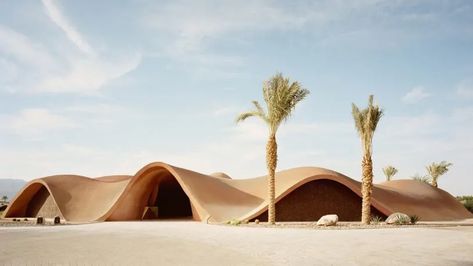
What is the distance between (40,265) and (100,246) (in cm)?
383

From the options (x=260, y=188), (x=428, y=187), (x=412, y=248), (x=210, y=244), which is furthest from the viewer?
(x=428, y=187)

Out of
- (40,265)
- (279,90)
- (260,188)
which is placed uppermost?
(279,90)

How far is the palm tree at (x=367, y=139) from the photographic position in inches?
1068

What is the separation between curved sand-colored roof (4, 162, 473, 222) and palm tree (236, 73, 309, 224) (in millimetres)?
3586

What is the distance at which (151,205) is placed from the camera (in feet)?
120

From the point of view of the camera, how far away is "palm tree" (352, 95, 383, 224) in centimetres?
2712

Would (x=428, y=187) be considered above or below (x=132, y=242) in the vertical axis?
above

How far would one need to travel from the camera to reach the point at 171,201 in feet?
134

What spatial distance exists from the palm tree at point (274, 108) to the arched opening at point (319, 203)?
5322 millimetres

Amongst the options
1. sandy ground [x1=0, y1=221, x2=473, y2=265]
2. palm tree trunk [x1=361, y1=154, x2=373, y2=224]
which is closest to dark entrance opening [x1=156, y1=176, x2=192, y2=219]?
palm tree trunk [x1=361, y1=154, x2=373, y2=224]

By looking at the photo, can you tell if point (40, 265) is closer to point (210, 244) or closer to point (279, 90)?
point (210, 244)

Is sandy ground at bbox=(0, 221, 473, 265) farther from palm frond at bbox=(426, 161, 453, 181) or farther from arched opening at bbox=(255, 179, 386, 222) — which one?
palm frond at bbox=(426, 161, 453, 181)

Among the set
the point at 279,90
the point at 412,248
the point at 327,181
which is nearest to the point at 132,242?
the point at 412,248

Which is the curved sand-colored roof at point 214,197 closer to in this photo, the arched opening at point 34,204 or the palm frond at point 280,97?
the arched opening at point 34,204
